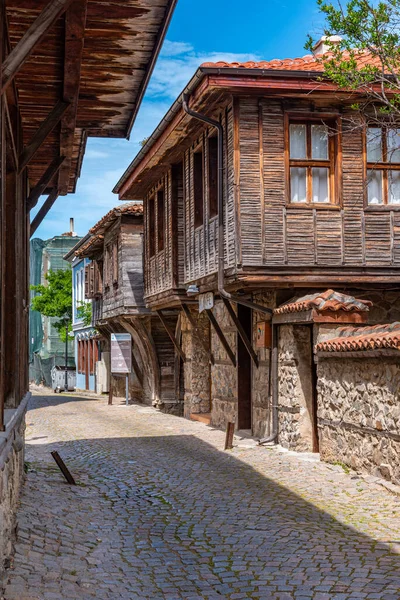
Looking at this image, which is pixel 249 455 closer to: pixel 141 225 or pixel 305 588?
pixel 305 588

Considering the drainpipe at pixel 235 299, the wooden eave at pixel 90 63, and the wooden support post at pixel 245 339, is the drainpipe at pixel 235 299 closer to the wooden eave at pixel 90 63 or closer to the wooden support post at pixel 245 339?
the wooden support post at pixel 245 339

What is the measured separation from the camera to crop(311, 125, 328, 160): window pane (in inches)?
503

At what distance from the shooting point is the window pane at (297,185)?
1263 cm

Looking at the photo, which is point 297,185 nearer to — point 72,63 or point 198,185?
point 198,185

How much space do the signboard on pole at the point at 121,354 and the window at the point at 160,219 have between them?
201 inches

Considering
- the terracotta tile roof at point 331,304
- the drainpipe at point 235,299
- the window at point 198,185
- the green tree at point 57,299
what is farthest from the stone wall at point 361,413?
the green tree at point 57,299

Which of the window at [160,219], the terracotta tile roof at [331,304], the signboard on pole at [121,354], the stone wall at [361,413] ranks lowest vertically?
the stone wall at [361,413]

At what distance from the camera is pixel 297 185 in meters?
12.7

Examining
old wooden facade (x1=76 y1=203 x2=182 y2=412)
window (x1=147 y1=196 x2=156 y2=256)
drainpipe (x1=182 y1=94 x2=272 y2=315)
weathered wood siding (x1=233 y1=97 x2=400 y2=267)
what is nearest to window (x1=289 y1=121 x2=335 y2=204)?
weathered wood siding (x1=233 y1=97 x2=400 y2=267)

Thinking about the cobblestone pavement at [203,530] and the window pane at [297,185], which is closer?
the cobblestone pavement at [203,530]

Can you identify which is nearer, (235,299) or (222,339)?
(235,299)

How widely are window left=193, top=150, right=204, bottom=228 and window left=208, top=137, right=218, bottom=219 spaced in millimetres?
792

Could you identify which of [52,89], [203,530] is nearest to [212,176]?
[52,89]

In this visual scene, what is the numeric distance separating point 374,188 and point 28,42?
30.1ft
